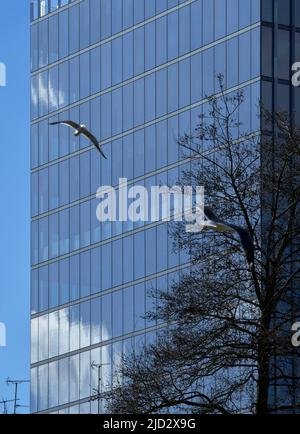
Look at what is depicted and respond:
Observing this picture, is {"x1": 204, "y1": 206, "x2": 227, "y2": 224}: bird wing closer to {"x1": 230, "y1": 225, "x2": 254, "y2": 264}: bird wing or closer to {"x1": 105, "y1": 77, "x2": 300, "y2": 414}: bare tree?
{"x1": 105, "y1": 77, "x2": 300, "y2": 414}: bare tree

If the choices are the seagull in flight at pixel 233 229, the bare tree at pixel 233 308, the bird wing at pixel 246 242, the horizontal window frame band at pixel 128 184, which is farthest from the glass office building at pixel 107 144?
the bird wing at pixel 246 242

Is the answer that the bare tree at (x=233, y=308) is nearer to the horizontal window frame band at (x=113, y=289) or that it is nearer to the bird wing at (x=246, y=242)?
the bird wing at (x=246, y=242)

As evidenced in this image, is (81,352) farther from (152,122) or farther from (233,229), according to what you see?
(233,229)

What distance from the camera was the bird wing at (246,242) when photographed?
172 feet

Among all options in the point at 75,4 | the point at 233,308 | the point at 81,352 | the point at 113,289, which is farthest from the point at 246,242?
the point at 75,4

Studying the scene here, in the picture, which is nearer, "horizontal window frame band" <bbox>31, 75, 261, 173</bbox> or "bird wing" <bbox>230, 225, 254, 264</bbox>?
"bird wing" <bbox>230, 225, 254, 264</bbox>

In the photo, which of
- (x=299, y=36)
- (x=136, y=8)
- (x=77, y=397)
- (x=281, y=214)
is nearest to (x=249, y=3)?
(x=299, y=36)

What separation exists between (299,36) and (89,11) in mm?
21136

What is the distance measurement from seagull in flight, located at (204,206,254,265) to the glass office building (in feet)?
159

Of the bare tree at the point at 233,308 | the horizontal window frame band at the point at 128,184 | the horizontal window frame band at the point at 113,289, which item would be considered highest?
the horizontal window frame band at the point at 128,184

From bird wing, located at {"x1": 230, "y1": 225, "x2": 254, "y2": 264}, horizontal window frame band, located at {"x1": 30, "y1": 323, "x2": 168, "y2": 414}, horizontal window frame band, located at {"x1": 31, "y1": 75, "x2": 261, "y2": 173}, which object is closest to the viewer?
bird wing, located at {"x1": 230, "y1": 225, "x2": 254, "y2": 264}

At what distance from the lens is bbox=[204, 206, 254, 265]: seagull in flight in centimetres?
5269

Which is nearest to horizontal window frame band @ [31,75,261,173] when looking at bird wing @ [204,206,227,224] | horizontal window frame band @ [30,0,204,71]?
horizontal window frame band @ [30,0,204,71]
